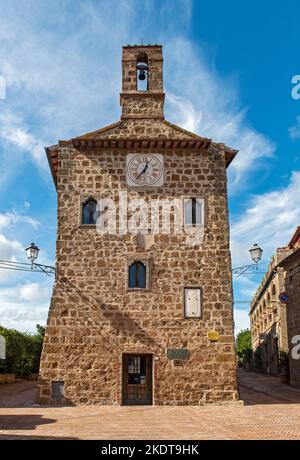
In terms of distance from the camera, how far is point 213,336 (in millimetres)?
Answer: 15492

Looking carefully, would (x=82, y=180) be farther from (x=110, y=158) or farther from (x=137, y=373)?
(x=137, y=373)

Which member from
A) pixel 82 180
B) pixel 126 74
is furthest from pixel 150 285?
pixel 126 74

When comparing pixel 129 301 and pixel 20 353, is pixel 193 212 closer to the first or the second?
pixel 129 301

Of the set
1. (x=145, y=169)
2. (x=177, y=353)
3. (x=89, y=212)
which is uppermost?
(x=145, y=169)

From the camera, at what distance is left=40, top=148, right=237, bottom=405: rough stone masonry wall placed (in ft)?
49.8

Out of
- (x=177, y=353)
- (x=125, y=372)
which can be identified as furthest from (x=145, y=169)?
(x=125, y=372)

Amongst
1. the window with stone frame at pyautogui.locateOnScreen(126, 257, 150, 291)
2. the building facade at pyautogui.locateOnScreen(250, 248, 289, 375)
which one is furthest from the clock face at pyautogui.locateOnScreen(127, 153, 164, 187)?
the building facade at pyautogui.locateOnScreen(250, 248, 289, 375)

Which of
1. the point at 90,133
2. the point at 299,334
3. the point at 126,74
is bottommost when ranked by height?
the point at 299,334

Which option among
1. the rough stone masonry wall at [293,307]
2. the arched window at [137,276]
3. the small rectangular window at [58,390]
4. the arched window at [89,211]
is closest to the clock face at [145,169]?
the arched window at [89,211]

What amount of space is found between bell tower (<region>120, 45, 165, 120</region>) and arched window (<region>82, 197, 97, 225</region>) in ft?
10.8

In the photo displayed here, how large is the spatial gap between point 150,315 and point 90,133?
6539 millimetres

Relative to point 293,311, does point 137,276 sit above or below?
above

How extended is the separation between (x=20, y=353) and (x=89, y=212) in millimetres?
14433
